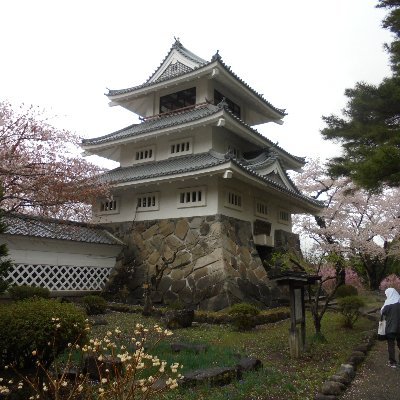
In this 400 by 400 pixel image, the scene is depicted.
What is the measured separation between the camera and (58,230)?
617 inches

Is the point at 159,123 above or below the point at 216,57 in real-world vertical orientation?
below

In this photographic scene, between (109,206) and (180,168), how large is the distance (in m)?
4.57

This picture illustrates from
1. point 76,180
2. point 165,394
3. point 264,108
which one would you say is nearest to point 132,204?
point 76,180

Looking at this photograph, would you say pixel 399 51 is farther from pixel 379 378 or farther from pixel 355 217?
pixel 355 217

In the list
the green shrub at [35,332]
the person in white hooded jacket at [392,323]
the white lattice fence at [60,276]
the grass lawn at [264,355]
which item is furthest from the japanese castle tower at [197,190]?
the green shrub at [35,332]

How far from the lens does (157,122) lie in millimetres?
19266

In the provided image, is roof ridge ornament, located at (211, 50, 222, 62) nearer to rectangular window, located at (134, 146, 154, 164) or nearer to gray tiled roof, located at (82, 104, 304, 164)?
gray tiled roof, located at (82, 104, 304, 164)

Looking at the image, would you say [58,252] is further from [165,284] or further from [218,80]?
[218,80]

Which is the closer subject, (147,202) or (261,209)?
(147,202)

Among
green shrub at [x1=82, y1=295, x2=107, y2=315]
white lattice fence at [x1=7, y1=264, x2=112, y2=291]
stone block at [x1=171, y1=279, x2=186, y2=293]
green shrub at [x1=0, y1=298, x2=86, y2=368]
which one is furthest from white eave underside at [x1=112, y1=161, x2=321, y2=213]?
green shrub at [x1=0, y1=298, x2=86, y2=368]

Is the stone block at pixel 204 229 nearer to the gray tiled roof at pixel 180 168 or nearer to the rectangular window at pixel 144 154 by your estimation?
the gray tiled roof at pixel 180 168

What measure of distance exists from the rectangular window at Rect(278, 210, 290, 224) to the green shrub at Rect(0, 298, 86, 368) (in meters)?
14.8

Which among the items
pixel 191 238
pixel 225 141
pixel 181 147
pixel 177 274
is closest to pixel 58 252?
pixel 177 274

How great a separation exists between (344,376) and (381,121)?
7.33 m
